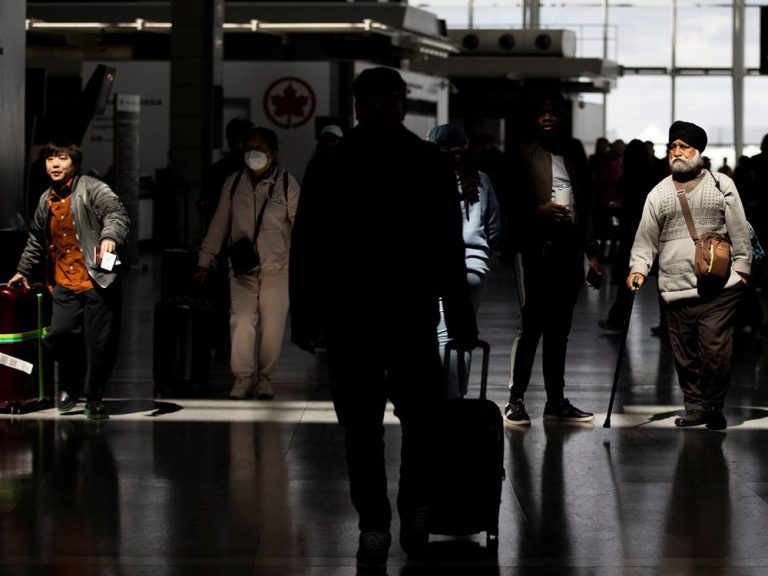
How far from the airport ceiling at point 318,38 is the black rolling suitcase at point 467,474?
20409 millimetres

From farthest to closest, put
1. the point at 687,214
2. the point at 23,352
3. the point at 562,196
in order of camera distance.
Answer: the point at 23,352
the point at 562,196
the point at 687,214

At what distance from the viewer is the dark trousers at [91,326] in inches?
348

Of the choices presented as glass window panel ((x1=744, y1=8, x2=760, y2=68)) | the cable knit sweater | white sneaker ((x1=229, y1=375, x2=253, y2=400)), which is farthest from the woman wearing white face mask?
glass window panel ((x1=744, y1=8, x2=760, y2=68))

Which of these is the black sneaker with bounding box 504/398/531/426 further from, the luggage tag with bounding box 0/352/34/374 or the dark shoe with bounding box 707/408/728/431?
the luggage tag with bounding box 0/352/34/374

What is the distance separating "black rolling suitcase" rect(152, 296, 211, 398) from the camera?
32.9 feet

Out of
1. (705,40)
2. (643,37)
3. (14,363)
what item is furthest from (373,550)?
(705,40)

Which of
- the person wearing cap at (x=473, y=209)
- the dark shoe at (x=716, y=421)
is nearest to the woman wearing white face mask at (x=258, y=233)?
the person wearing cap at (x=473, y=209)

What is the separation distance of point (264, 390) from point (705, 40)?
37.8 meters

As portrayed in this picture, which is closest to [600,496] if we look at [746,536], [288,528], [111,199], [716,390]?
[746,536]

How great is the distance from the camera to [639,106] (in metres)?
46.0

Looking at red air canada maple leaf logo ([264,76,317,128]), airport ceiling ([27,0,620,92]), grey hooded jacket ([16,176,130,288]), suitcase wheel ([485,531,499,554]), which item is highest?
airport ceiling ([27,0,620,92])

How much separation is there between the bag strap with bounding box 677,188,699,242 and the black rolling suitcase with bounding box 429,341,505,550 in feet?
10.2

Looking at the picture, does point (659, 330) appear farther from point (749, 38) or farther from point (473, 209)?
point (749, 38)

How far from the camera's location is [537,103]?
862 centimetres
